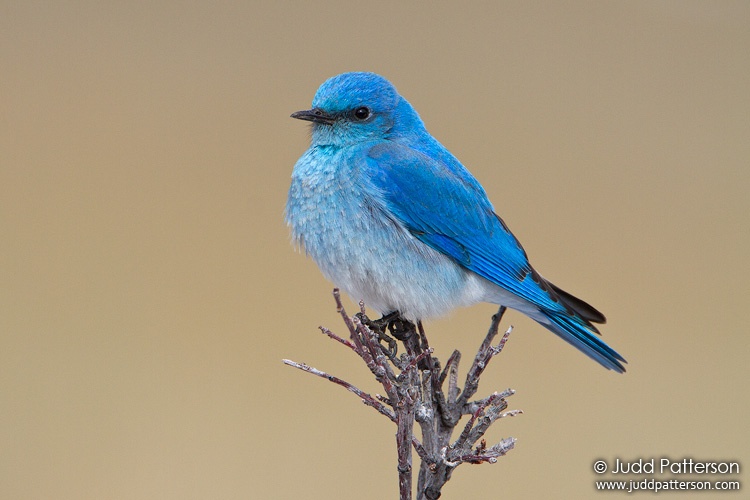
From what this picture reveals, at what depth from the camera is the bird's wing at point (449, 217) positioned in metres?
2.51

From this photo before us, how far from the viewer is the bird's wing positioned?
251 centimetres

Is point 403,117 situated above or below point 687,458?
above

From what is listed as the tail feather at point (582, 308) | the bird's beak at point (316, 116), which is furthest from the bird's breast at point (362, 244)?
the tail feather at point (582, 308)

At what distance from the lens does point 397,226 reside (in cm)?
249

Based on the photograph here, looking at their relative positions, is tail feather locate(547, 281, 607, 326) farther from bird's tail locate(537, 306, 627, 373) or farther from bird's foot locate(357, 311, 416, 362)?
bird's foot locate(357, 311, 416, 362)

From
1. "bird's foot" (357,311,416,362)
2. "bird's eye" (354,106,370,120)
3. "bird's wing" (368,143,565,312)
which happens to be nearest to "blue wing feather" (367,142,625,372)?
"bird's wing" (368,143,565,312)

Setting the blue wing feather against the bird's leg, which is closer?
the bird's leg

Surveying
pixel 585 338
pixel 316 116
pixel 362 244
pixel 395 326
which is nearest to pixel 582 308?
pixel 585 338

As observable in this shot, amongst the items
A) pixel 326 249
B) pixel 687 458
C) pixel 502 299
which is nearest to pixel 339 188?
pixel 326 249

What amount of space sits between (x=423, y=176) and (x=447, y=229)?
191 millimetres

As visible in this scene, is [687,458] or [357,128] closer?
[687,458]

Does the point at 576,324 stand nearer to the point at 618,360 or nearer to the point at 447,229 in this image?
the point at 618,360

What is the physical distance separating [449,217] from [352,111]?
1.54ft

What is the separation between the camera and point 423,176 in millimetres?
2584
